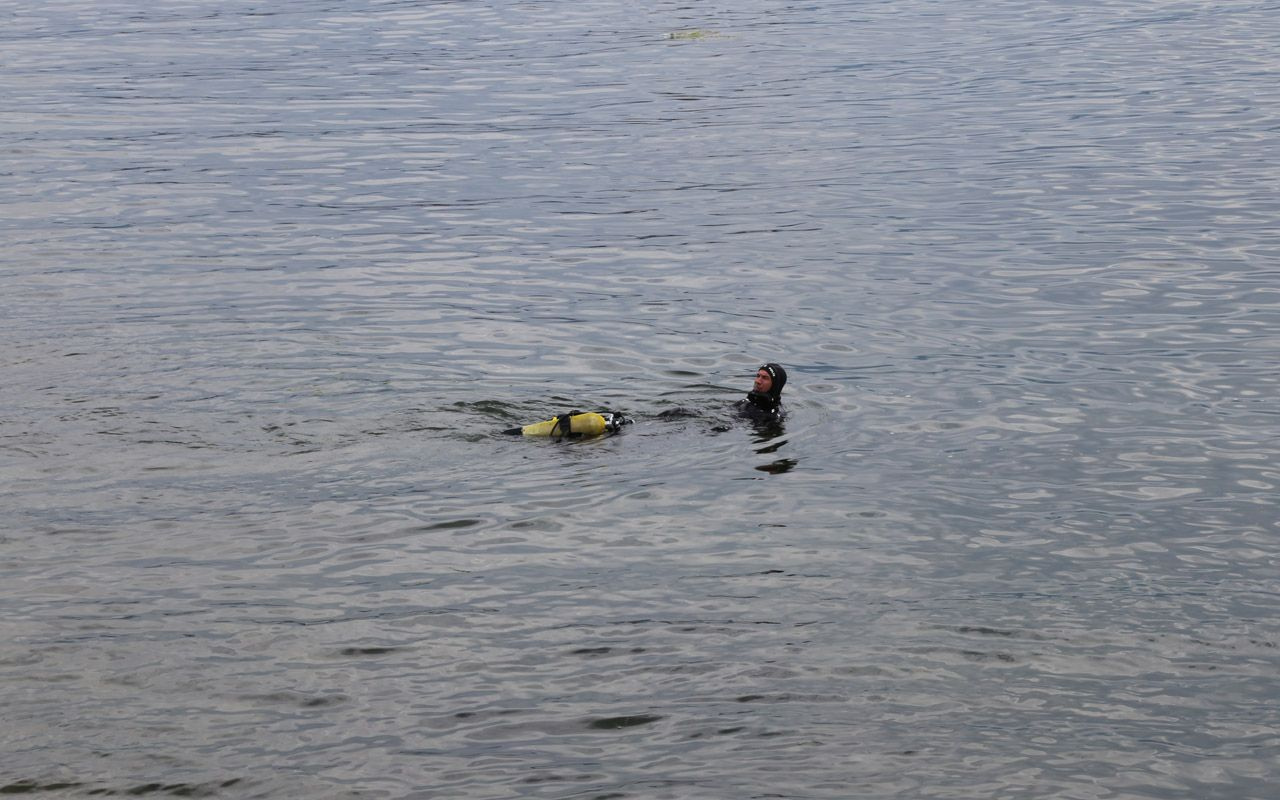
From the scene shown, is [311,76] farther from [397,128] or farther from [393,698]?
[393,698]

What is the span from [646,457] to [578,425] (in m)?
0.86

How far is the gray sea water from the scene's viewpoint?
1139 centimetres

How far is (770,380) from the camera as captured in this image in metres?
17.6

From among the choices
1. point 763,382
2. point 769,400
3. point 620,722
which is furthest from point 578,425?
point 620,722

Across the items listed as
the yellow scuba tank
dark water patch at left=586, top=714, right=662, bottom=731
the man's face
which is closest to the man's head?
the man's face

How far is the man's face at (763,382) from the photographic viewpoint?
17562 millimetres

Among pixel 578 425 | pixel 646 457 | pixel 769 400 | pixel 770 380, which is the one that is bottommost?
pixel 646 457

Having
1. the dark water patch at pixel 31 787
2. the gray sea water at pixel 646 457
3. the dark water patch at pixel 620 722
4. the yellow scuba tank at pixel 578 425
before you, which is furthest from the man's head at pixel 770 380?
the dark water patch at pixel 31 787

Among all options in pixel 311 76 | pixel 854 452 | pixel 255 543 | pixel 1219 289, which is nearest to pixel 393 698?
pixel 255 543

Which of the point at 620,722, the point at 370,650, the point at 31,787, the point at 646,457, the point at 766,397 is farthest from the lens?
the point at 766,397

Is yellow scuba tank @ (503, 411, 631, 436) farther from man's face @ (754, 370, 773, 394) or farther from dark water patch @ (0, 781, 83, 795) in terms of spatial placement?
dark water patch @ (0, 781, 83, 795)

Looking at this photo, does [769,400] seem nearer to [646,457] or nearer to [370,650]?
[646,457]

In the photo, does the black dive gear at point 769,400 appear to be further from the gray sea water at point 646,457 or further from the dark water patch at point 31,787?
the dark water patch at point 31,787

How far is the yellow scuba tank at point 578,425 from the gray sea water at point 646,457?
Answer: 24 cm
